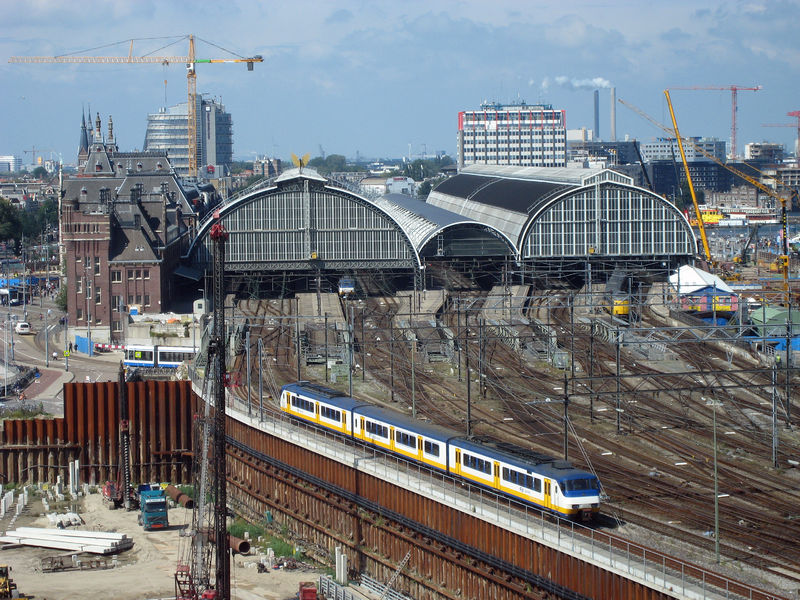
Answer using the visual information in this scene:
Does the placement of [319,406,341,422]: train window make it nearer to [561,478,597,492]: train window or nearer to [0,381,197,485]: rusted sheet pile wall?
[0,381,197,485]: rusted sheet pile wall

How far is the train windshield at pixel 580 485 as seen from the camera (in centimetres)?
3148

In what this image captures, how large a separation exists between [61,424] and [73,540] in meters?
10.9

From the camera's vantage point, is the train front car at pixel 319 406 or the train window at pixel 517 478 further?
the train front car at pixel 319 406

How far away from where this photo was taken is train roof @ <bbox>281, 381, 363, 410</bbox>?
4381 centimetres

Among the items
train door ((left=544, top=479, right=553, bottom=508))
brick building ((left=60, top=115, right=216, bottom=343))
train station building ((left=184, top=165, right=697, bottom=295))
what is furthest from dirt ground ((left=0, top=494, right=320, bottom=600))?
train station building ((left=184, top=165, right=697, bottom=295))

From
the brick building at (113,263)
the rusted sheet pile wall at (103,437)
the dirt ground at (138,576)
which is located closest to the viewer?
the dirt ground at (138,576)

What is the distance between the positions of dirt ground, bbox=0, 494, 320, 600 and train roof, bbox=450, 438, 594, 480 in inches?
286

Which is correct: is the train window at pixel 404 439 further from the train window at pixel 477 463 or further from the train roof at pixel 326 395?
the train roof at pixel 326 395

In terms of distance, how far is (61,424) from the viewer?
A: 5144 cm

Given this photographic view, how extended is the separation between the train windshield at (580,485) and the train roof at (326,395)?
42.6 ft

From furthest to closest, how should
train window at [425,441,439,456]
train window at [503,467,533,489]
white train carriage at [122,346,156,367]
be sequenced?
white train carriage at [122,346,156,367] → train window at [425,441,439,456] → train window at [503,467,533,489]

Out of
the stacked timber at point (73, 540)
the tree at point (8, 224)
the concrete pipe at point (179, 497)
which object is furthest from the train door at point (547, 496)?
the tree at point (8, 224)

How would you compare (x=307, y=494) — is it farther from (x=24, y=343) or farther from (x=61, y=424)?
(x=24, y=343)

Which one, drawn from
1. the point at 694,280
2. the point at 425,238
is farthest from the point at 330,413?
the point at 694,280
